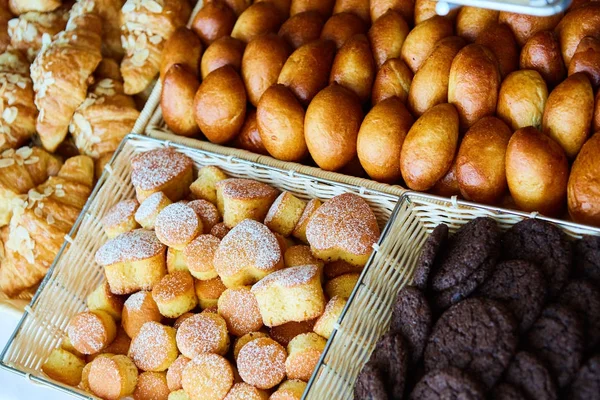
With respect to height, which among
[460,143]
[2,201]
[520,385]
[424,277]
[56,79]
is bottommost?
[2,201]

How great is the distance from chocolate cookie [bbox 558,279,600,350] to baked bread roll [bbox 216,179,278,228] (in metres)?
0.87

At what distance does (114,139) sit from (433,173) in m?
1.27

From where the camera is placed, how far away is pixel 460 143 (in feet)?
5.59

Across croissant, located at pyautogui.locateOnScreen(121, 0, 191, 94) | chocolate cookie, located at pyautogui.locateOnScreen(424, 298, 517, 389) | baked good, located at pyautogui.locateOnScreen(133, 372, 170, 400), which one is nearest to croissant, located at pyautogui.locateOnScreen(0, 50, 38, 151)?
croissant, located at pyautogui.locateOnScreen(121, 0, 191, 94)

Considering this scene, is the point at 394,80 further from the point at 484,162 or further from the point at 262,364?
the point at 262,364

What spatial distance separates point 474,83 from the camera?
167 cm

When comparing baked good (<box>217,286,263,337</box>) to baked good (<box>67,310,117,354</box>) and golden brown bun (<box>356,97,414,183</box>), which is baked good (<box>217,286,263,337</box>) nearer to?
baked good (<box>67,310,117,354</box>)

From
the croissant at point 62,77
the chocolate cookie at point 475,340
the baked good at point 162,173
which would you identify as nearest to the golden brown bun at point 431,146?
the chocolate cookie at point 475,340

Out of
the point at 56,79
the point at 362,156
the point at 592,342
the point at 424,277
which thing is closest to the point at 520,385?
the point at 592,342

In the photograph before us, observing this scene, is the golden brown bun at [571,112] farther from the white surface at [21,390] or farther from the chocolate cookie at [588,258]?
the white surface at [21,390]

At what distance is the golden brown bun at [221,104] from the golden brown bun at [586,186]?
41.4 inches

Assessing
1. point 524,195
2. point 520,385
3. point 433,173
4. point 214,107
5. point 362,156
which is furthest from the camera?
point 214,107

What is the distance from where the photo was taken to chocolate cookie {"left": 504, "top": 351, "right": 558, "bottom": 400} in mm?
1103

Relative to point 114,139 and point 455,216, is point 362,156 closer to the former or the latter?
point 455,216
